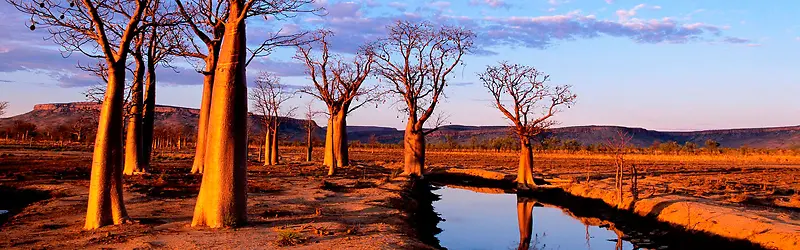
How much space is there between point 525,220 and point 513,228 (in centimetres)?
122

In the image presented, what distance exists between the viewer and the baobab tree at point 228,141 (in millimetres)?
9156

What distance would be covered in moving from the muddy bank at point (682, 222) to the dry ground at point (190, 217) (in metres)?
5.18

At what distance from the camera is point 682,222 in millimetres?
13180

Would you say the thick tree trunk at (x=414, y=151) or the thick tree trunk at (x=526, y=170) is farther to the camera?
the thick tree trunk at (x=414, y=151)

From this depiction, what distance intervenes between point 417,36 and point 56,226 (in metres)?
18.2

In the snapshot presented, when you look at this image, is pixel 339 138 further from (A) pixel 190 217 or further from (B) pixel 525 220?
(A) pixel 190 217

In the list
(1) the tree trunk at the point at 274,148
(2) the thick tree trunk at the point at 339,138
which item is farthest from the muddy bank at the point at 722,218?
(1) the tree trunk at the point at 274,148

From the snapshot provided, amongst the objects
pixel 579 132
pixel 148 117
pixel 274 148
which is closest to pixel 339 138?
pixel 274 148

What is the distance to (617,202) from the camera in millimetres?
16719

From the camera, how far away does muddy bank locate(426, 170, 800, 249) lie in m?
11.0

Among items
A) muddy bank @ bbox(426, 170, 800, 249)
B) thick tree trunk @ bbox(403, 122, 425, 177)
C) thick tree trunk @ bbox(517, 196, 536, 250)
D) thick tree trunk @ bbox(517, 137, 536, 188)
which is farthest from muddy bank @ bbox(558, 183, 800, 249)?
thick tree trunk @ bbox(403, 122, 425, 177)

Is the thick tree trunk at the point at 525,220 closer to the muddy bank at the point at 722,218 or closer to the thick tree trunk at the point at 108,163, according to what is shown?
the muddy bank at the point at 722,218

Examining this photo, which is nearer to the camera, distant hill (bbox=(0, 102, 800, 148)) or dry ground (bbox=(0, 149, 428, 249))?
dry ground (bbox=(0, 149, 428, 249))

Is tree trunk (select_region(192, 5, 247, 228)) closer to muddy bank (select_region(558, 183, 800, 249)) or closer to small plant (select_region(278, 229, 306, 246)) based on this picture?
small plant (select_region(278, 229, 306, 246))
